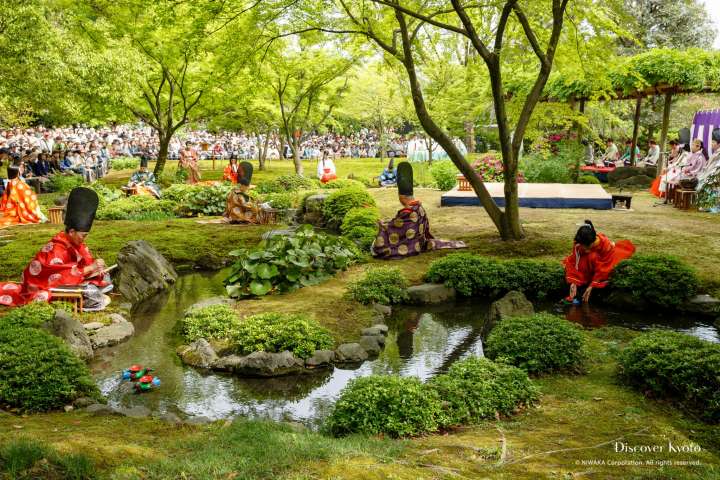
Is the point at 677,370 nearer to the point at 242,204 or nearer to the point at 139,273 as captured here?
the point at 139,273

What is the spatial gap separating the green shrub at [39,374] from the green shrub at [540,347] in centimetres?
407

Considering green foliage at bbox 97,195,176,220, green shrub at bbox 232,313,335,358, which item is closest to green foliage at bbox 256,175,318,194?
green foliage at bbox 97,195,176,220

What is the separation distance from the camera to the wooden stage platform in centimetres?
1611

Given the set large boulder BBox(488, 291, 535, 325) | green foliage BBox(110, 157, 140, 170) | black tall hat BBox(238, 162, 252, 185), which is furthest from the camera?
green foliage BBox(110, 157, 140, 170)

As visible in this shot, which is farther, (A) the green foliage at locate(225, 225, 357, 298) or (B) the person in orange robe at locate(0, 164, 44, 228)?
(B) the person in orange robe at locate(0, 164, 44, 228)

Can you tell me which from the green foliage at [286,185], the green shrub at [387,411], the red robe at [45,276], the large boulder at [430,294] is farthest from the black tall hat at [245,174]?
the green shrub at [387,411]

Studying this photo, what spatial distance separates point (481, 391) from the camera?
5570mm

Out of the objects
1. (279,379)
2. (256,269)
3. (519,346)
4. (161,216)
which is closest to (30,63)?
(161,216)

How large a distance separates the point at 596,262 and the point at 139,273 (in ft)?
23.0

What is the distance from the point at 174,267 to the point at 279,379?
576 cm

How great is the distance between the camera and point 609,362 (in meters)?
6.72

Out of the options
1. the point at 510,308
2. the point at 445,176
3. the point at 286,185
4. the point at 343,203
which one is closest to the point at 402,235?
the point at 510,308

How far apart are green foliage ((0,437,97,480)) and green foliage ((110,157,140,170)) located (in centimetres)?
3024

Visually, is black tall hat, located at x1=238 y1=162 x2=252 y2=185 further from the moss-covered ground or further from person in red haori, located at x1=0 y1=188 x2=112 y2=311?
the moss-covered ground
